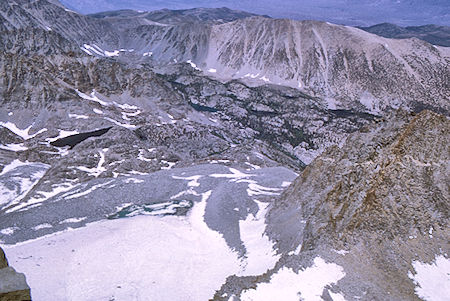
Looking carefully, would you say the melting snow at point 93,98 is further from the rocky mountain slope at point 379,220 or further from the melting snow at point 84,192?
the rocky mountain slope at point 379,220

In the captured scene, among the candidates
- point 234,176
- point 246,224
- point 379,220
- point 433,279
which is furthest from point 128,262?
point 234,176

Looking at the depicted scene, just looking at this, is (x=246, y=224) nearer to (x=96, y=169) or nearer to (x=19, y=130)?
(x=96, y=169)

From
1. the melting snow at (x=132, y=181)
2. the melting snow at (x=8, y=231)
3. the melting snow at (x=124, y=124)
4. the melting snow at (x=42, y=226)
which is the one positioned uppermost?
the melting snow at (x=8, y=231)

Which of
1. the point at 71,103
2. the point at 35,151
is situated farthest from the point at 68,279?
the point at 71,103

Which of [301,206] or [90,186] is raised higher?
[301,206]

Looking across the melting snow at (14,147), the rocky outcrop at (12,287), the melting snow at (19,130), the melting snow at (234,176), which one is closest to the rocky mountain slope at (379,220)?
the rocky outcrop at (12,287)

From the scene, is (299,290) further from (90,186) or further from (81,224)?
(90,186)
